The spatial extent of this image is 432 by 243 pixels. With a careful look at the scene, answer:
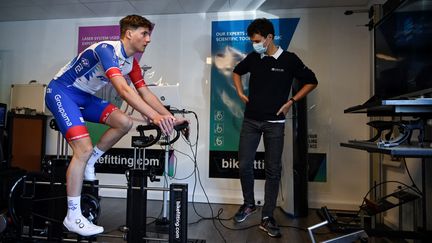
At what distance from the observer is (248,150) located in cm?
224

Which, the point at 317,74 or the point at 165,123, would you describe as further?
the point at 317,74

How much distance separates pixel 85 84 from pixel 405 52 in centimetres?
181

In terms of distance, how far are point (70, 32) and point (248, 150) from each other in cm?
279

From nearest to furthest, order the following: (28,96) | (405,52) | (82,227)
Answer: (82,227) → (405,52) → (28,96)

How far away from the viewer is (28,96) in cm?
349

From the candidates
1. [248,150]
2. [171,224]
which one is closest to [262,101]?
[248,150]

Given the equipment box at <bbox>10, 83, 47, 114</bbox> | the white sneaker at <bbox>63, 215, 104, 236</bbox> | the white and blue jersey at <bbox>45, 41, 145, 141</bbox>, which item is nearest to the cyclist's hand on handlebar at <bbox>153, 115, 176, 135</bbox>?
the white and blue jersey at <bbox>45, 41, 145, 141</bbox>

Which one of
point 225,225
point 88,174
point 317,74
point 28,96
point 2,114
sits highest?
point 317,74

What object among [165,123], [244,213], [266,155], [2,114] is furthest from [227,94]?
[2,114]

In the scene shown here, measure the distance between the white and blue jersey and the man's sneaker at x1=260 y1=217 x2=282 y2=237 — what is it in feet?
4.29

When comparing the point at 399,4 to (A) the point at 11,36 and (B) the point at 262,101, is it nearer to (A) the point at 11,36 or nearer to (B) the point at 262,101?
(B) the point at 262,101

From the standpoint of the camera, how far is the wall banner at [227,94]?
3.12 m

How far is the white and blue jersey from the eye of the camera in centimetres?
146

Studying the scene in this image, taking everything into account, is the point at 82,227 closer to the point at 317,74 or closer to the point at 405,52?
the point at 405,52
